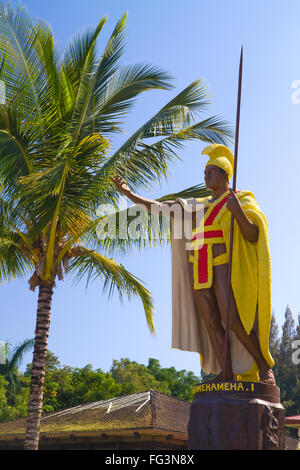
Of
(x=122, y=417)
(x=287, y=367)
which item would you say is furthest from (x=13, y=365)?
(x=287, y=367)

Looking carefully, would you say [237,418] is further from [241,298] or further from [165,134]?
[165,134]

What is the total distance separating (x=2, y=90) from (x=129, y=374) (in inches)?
1115

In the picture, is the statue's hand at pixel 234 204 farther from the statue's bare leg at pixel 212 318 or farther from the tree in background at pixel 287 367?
the tree in background at pixel 287 367

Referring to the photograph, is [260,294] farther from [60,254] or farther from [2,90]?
[2,90]

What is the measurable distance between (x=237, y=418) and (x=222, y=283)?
4.64ft

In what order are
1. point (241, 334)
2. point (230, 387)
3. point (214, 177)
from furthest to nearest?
point (214, 177)
point (241, 334)
point (230, 387)

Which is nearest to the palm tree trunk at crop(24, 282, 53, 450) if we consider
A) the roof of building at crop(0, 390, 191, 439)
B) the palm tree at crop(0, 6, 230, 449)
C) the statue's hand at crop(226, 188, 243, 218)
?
the palm tree at crop(0, 6, 230, 449)

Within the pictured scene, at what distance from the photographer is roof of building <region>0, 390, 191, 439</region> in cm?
1382

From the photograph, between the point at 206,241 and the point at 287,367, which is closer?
the point at 206,241

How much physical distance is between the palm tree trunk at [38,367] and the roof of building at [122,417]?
12.2ft

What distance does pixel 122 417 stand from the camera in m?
14.5

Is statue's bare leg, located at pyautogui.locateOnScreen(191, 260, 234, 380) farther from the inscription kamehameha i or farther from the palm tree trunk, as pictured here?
the palm tree trunk

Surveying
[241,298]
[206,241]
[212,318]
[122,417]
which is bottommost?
[122,417]

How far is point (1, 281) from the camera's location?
1215 centimetres
